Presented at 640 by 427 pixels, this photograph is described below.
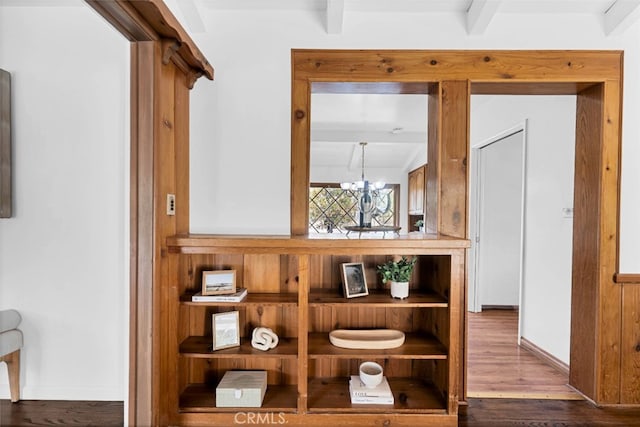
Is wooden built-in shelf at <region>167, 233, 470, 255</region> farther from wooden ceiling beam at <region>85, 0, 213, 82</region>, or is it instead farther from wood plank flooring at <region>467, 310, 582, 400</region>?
wood plank flooring at <region>467, 310, 582, 400</region>

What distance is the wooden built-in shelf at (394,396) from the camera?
179cm

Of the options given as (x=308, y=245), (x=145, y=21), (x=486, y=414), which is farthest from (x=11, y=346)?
(x=486, y=414)

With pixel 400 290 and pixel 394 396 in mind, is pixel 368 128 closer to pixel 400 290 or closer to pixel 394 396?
pixel 400 290

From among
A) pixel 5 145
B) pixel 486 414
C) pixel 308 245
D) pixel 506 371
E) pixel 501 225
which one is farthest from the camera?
pixel 501 225

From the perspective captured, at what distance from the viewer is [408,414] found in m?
1.78

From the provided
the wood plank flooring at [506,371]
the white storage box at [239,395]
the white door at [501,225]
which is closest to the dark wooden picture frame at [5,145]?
the white storage box at [239,395]

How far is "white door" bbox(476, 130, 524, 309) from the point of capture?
4.16 metres

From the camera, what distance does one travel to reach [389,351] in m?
1.83

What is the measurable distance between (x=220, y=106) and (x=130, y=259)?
112cm

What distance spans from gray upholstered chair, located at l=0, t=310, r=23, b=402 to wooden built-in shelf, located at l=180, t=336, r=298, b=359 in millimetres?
1142

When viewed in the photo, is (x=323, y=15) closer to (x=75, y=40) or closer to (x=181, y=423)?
(x=75, y=40)

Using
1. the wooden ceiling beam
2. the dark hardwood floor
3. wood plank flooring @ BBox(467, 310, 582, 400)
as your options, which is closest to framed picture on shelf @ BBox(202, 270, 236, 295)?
the dark hardwood floor

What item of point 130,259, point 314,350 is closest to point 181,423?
point 314,350

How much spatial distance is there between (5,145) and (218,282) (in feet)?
5.44
